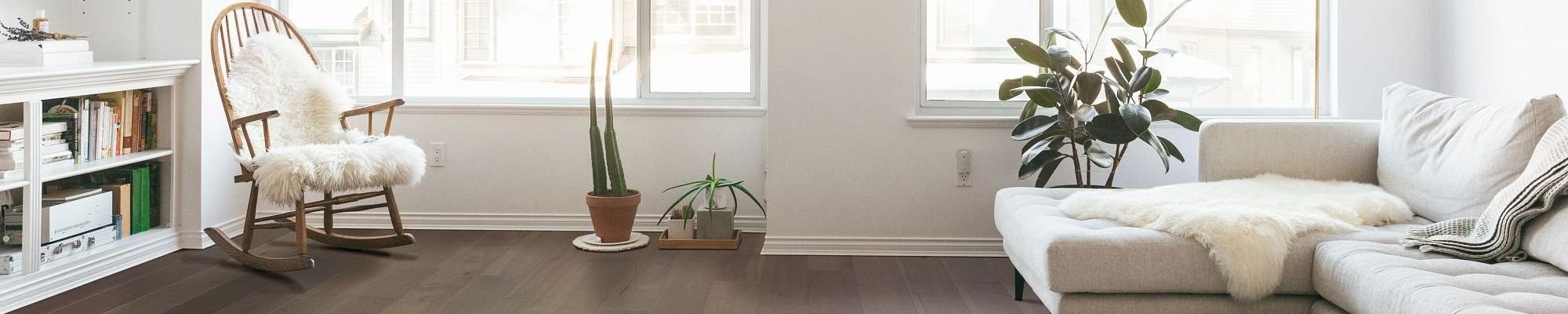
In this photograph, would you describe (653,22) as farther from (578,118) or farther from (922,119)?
(922,119)

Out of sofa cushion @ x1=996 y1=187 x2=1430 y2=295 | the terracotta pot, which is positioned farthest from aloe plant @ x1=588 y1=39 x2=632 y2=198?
sofa cushion @ x1=996 y1=187 x2=1430 y2=295

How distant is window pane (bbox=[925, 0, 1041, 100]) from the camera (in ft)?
12.7

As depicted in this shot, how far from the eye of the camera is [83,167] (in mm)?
3379

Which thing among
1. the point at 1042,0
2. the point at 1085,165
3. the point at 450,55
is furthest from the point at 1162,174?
the point at 450,55

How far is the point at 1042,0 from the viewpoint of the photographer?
12.7 ft

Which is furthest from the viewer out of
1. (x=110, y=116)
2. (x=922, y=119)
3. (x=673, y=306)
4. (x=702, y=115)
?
(x=702, y=115)

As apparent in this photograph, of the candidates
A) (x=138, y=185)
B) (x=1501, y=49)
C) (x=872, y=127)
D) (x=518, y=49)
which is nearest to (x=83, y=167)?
(x=138, y=185)

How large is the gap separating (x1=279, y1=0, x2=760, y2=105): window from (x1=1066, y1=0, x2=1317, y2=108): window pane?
132 cm

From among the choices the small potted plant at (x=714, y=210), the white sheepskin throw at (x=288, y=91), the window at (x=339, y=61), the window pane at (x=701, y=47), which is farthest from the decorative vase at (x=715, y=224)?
the window at (x=339, y=61)

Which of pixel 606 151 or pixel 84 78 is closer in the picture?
pixel 84 78

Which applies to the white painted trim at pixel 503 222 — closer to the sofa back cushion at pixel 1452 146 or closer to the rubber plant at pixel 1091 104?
the rubber plant at pixel 1091 104

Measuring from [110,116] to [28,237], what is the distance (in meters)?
0.59

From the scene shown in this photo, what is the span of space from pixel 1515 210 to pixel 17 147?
144 inches

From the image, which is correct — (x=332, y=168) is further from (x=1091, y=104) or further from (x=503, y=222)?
(x=1091, y=104)
